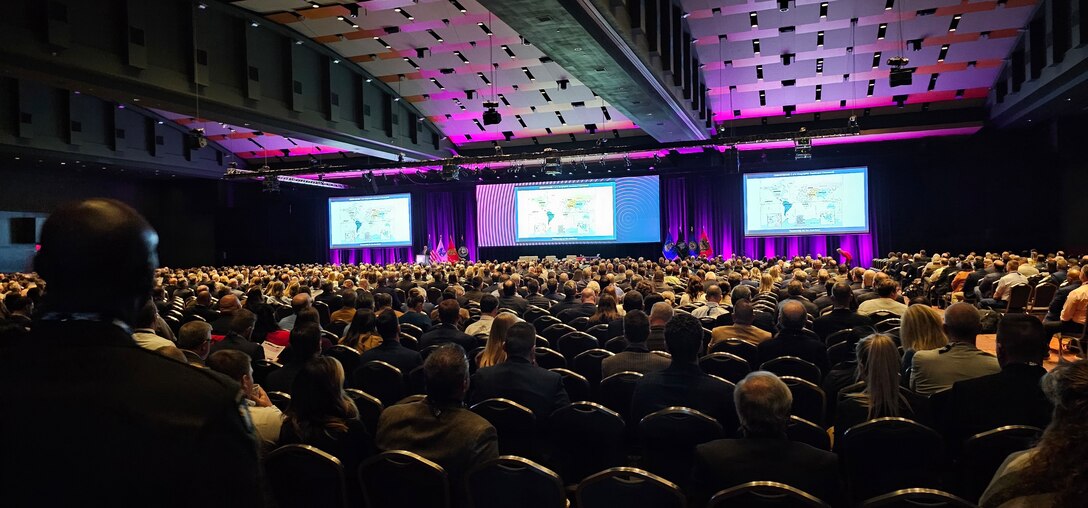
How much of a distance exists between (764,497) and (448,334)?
164 inches

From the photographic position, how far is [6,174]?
22859mm

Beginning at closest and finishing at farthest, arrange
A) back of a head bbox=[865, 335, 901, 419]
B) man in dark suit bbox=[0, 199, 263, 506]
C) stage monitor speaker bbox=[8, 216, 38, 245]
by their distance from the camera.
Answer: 1. man in dark suit bbox=[0, 199, 263, 506]
2. back of a head bbox=[865, 335, 901, 419]
3. stage monitor speaker bbox=[8, 216, 38, 245]

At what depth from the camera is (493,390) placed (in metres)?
4.12

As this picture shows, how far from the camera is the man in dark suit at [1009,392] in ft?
10.7

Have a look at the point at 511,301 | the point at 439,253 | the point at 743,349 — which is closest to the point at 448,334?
the point at 743,349

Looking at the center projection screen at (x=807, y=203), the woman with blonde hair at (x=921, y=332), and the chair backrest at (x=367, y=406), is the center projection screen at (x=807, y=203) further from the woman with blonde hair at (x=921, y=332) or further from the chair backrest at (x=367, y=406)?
the chair backrest at (x=367, y=406)

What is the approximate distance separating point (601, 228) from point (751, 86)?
794 centimetres

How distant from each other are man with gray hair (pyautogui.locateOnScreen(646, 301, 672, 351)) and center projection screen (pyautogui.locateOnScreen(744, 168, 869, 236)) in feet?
58.8

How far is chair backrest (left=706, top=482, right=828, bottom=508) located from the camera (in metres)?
2.21

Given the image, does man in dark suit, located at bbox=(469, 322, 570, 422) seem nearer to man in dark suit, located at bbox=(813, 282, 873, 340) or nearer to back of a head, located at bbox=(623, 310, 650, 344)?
back of a head, located at bbox=(623, 310, 650, 344)

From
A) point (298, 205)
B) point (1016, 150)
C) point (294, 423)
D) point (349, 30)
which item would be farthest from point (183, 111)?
point (1016, 150)

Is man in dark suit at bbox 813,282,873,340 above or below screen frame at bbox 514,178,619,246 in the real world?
below

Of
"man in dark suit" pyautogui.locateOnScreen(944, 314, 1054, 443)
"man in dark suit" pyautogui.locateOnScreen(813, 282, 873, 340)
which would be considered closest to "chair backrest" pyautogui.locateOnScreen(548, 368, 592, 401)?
"man in dark suit" pyautogui.locateOnScreen(944, 314, 1054, 443)

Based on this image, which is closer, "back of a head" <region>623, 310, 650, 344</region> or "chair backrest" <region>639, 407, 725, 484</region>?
"chair backrest" <region>639, 407, 725, 484</region>
